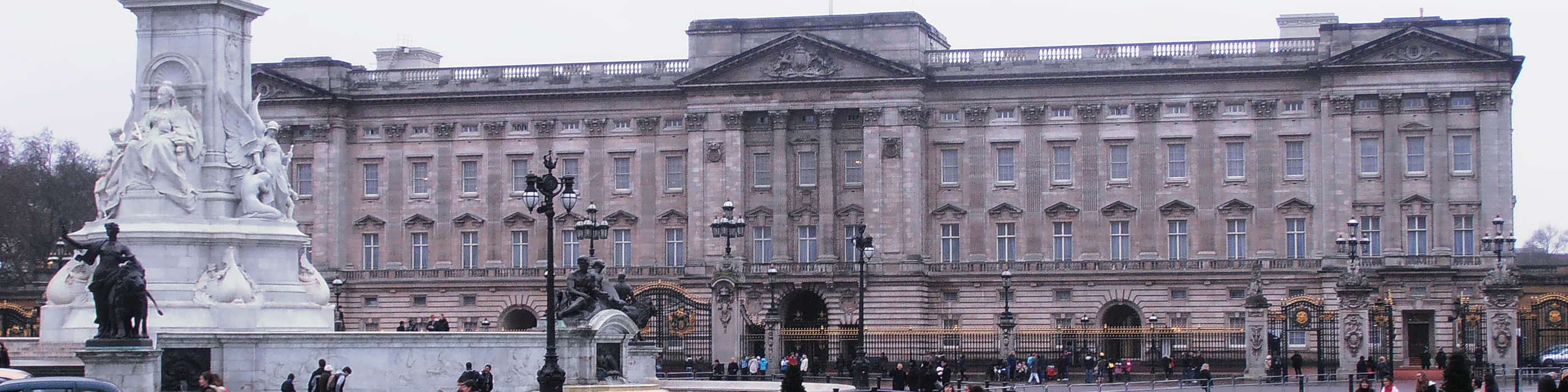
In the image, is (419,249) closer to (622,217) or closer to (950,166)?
(622,217)

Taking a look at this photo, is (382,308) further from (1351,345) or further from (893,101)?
(1351,345)

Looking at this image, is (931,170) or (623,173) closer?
(931,170)

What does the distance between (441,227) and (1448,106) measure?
35440mm

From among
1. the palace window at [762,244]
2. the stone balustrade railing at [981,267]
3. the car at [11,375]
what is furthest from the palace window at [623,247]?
the car at [11,375]

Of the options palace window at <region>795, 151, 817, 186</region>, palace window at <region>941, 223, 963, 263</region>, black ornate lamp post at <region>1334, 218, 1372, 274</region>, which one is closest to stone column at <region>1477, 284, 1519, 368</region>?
black ornate lamp post at <region>1334, 218, 1372, 274</region>

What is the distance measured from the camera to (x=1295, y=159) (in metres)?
81.9

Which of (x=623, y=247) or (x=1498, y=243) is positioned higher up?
(x=623, y=247)

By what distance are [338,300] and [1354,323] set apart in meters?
37.5

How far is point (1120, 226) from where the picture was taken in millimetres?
83625

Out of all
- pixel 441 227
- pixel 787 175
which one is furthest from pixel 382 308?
pixel 787 175

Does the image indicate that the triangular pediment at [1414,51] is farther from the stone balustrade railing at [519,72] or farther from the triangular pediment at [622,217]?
the triangular pediment at [622,217]

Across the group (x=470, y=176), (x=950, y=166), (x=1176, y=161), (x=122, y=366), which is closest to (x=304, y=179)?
(x=470, y=176)

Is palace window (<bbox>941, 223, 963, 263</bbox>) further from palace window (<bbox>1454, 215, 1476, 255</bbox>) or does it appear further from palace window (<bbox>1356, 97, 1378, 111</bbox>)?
palace window (<bbox>1454, 215, 1476, 255</bbox>)

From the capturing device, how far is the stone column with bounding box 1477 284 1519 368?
5847cm
